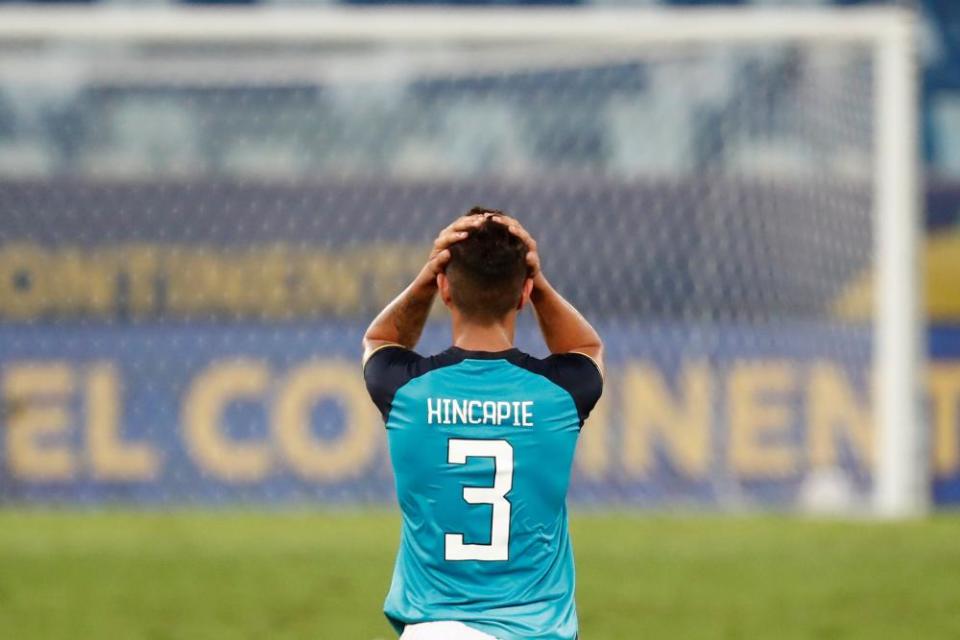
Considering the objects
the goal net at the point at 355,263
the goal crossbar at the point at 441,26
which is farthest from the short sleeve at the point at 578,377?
the goal net at the point at 355,263

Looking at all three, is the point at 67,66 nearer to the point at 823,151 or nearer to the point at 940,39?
the point at 823,151

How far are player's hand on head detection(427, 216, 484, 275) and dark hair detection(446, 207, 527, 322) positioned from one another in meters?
0.01

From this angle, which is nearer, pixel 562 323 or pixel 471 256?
pixel 471 256

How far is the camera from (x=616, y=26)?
11367mm

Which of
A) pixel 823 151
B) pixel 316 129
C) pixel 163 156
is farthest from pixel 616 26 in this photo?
pixel 163 156

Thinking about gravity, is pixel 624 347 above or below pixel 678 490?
above

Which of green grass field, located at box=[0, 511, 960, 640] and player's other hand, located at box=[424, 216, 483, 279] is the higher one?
player's other hand, located at box=[424, 216, 483, 279]

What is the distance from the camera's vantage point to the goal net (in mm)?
12305

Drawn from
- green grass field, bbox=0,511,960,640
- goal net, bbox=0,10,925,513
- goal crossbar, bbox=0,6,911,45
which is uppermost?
goal crossbar, bbox=0,6,911,45

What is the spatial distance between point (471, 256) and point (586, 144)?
414 inches

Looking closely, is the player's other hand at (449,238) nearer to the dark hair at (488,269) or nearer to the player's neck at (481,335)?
the dark hair at (488,269)

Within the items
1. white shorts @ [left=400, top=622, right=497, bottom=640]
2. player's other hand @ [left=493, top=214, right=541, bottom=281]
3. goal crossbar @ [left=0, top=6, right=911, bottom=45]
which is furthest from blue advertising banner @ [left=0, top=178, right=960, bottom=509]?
white shorts @ [left=400, top=622, right=497, bottom=640]

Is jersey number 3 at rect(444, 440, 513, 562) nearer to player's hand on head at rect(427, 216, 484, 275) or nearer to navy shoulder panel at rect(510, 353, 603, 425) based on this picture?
navy shoulder panel at rect(510, 353, 603, 425)

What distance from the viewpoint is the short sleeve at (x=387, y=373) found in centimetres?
326
